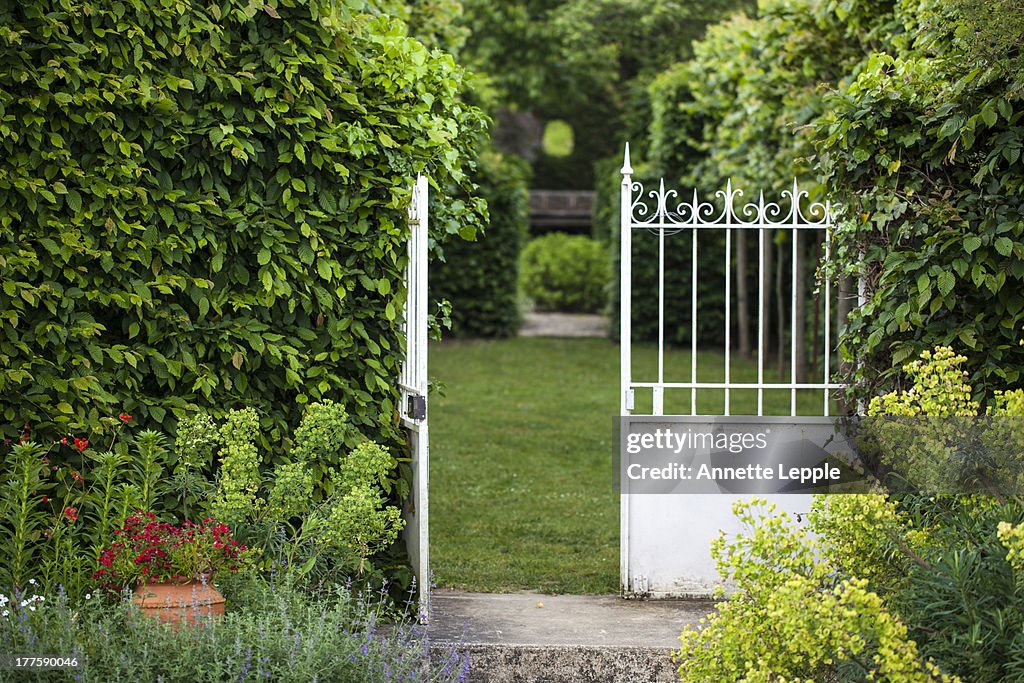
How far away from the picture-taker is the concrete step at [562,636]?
4.12m

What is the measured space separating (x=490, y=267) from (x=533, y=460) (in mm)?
8595

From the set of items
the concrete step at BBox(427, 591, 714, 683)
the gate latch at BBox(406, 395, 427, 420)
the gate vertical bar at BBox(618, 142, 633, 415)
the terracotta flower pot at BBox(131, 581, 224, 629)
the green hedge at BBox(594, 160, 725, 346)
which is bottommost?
the concrete step at BBox(427, 591, 714, 683)

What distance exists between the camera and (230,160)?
14.8ft

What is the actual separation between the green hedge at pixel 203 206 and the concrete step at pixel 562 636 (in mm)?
903

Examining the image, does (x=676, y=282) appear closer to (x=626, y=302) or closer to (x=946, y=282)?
(x=626, y=302)

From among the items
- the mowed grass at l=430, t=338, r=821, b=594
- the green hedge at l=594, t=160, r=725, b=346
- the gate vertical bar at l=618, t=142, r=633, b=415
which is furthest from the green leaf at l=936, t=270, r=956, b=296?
the green hedge at l=594, t=160, r=725, b=346

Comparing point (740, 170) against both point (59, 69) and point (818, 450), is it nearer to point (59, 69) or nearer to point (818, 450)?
point (818, 450)

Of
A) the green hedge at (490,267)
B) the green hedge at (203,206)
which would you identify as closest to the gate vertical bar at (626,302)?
the green hedge at (203,206)

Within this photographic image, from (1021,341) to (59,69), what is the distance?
385 centimetres

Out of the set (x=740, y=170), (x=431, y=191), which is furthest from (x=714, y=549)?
(x=740, y=170)

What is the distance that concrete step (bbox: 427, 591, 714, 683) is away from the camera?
4125 millimetres

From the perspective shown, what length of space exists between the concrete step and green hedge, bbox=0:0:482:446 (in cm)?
90

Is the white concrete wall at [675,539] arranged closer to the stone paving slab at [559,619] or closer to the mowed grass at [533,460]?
the stone paving slab at [559,619]

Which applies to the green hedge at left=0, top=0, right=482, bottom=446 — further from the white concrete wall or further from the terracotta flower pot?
the white concrete wall
